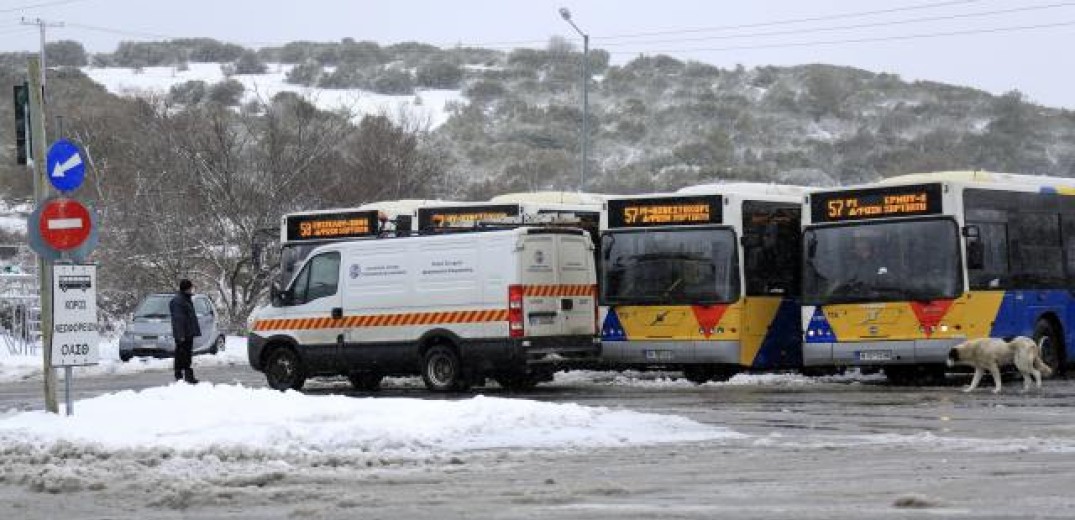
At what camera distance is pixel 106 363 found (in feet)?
110

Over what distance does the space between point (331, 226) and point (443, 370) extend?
21.9 ft

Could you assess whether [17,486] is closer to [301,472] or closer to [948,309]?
[301,472]

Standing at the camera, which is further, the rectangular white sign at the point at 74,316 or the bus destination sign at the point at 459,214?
the bus destination sign at the point at 459,214

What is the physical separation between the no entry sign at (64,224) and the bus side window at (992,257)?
11.8 m

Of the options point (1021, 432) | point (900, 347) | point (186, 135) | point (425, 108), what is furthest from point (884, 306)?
point (425, 108)

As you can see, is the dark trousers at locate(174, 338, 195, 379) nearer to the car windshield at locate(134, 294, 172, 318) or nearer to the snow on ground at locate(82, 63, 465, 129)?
the car windshield at locate(134, 294, 172, 318)

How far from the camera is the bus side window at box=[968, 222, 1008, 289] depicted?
21984 millimetres

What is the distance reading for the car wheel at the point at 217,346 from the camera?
3634cm

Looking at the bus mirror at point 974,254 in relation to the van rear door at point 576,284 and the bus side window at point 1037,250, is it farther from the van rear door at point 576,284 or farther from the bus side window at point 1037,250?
the van rear door at point 576,284

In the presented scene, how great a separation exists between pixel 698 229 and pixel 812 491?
1298cm

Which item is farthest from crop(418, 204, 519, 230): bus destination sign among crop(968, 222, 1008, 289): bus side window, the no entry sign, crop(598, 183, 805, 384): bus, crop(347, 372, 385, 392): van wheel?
the no entry sign

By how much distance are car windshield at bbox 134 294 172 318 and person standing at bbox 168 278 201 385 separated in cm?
1140

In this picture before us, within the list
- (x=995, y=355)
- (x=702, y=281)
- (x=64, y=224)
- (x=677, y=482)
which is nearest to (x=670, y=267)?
(x=702, y=281)

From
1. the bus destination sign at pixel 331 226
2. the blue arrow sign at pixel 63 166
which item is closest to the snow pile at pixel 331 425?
the blue arrow sign at pixel 63 166
